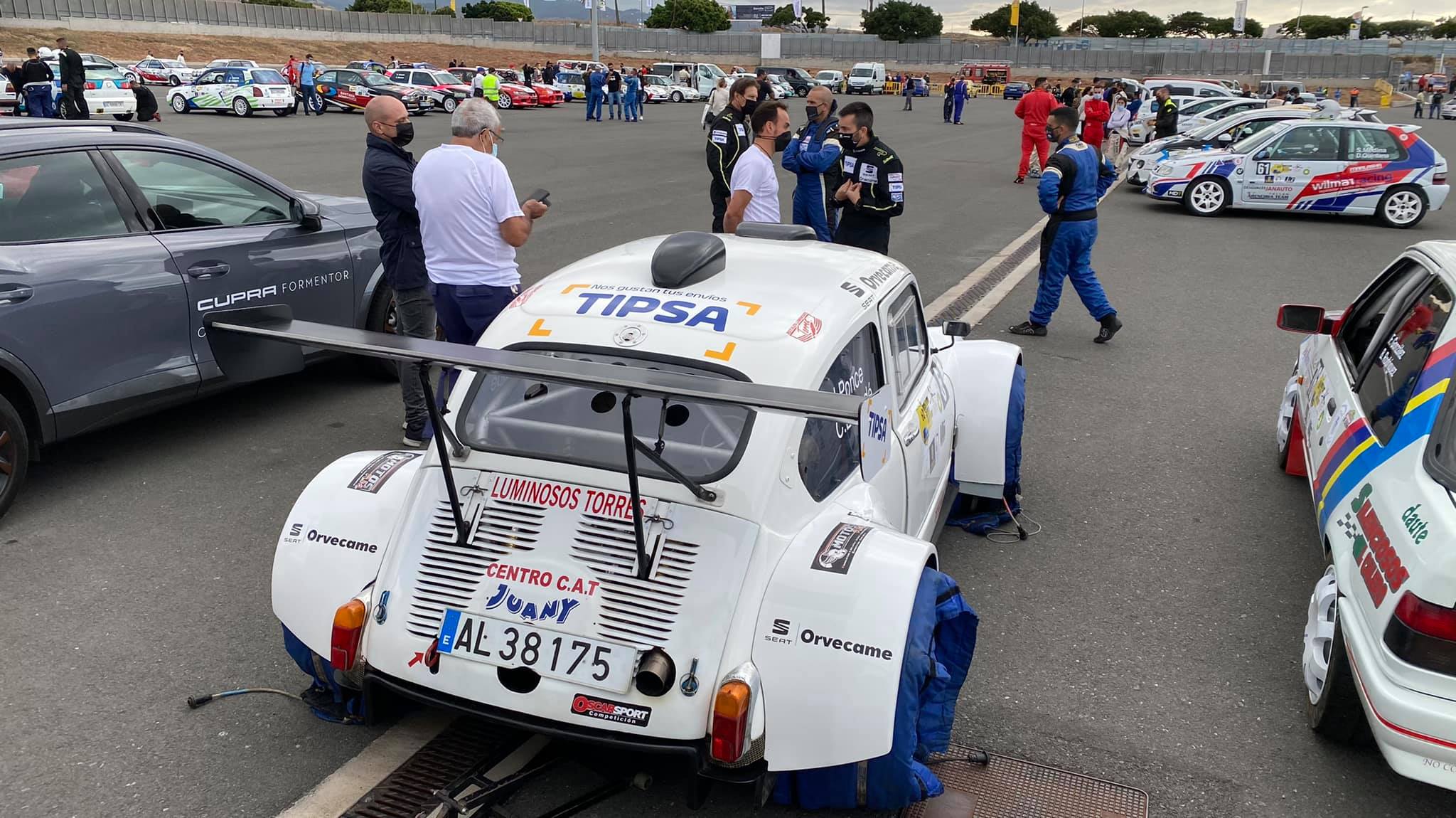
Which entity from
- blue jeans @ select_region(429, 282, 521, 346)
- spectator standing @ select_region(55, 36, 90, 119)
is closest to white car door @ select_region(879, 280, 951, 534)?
blue jeans @ select_region(429, 282, 521, 346)

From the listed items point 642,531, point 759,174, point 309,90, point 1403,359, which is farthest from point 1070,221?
point 309,90

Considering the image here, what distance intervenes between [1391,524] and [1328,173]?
1458 cm

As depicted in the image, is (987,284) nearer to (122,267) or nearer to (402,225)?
(402,225)

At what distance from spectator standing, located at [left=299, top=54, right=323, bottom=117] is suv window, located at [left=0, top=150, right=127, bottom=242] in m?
31.5

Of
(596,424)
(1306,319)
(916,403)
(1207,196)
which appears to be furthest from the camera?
(1207,196)

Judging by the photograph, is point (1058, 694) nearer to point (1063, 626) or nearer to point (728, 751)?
point (1063, 626)

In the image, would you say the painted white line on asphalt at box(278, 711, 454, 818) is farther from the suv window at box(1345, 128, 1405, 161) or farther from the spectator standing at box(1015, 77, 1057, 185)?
the spectator standing at box(1015, 77, 1057, 185)

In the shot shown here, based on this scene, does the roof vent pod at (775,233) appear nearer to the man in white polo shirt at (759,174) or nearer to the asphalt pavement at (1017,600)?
the asphalt pavement at (1017,600)

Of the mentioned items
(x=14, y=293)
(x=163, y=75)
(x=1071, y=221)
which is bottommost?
(x=14, y=293)

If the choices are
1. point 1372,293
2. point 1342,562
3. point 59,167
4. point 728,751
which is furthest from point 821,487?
point 59,167

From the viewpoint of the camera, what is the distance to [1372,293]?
17.5 ft

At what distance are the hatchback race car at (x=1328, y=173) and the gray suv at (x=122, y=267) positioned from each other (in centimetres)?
1428

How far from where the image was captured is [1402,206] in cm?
1580

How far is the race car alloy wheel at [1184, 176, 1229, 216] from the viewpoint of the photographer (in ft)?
54.3
